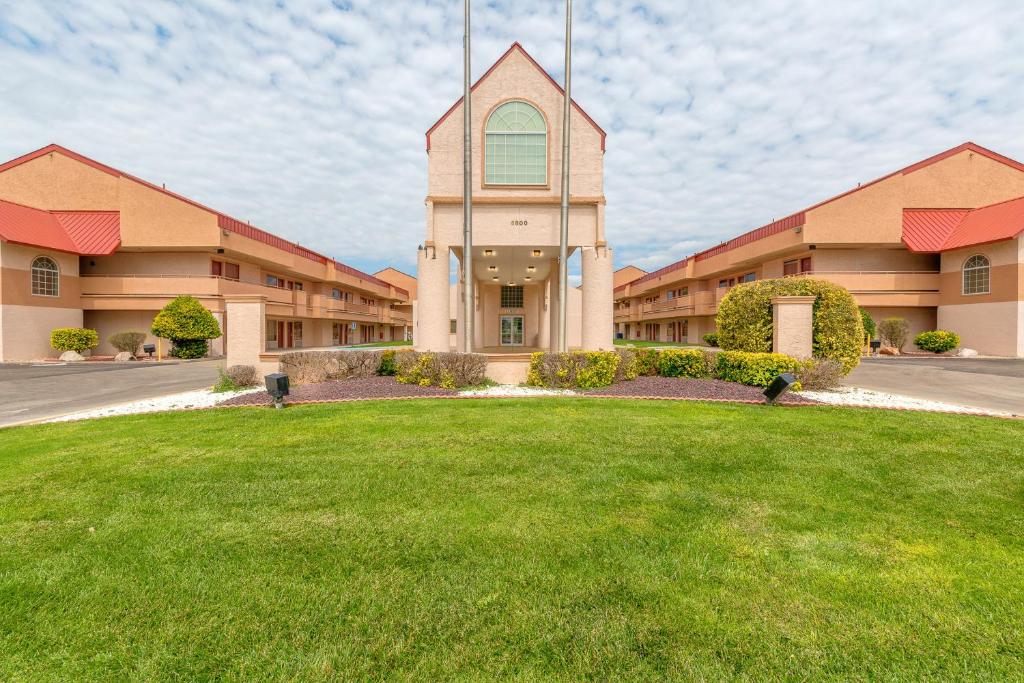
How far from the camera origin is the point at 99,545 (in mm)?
3363

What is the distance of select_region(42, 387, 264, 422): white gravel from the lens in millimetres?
8961

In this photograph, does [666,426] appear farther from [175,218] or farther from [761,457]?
[175,218]

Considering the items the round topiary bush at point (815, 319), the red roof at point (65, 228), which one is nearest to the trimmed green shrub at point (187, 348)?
the red roof at point (65, 228)

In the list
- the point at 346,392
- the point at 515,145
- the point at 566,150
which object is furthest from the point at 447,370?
the point at 515,145

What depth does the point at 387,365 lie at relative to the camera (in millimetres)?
13914

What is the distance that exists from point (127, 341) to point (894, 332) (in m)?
48.3

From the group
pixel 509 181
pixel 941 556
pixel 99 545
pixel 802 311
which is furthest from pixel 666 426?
pixel 509 181

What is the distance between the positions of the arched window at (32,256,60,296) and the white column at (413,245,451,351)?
2674cm

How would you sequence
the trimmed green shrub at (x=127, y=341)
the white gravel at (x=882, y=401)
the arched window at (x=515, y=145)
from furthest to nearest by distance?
the trimmed green shrub at (x=127, y=341)
the arched window at (x=515, y=145)
the white gravel at (x=882, y=401)

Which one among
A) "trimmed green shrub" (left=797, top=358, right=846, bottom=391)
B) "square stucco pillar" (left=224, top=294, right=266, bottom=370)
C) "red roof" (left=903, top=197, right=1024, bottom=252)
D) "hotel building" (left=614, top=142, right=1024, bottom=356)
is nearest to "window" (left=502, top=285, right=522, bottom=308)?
"hotel building" (left=614, top=142, right=1024, bottom=356)

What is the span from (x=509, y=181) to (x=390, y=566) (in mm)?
14786

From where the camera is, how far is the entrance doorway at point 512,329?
1245 inches

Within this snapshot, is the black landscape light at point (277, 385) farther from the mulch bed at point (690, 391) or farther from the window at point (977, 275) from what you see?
the window at point (977, 275)

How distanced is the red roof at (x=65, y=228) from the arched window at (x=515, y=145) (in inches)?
1059
